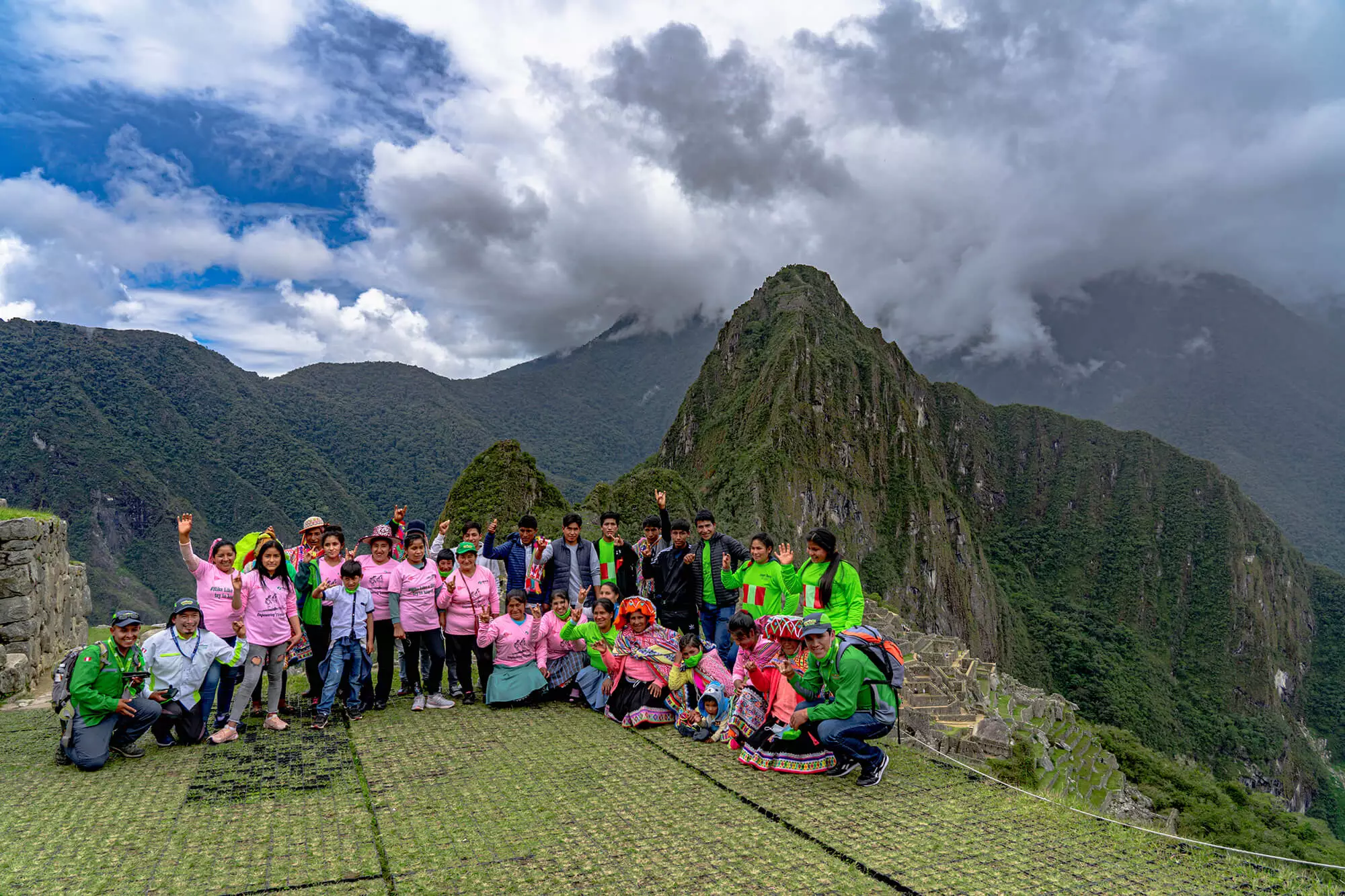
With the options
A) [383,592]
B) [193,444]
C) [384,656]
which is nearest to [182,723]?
[384,656]

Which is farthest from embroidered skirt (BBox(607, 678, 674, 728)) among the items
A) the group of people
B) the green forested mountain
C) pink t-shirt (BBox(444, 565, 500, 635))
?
the green forested mountain

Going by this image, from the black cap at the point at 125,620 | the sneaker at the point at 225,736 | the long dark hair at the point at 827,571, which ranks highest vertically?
the long dark hair at the point at 827,571

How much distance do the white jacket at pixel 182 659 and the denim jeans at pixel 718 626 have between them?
4.42 meters

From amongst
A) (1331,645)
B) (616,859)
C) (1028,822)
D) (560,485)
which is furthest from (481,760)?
(1331,645)

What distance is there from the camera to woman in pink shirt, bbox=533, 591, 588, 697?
7.20 metres

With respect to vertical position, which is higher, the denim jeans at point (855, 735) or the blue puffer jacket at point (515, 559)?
the blue puffer jacket at point (515, 559)

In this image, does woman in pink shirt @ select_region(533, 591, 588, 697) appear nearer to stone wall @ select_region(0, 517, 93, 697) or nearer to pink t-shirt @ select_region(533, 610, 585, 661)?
pink t-shirt @ select_region(533, 610, 585, 661)

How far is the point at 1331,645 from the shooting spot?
106 metres

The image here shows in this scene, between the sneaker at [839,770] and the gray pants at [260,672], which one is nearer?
the sneaker at [839,770]

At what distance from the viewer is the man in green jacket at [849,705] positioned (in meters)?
5.00

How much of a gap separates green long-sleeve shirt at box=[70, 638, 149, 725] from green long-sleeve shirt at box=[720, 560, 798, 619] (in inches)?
199

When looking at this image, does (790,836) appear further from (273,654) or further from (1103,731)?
(1103,731)

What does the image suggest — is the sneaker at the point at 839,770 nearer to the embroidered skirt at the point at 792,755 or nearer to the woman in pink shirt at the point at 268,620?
the embroidered skirt at the point at 792,755

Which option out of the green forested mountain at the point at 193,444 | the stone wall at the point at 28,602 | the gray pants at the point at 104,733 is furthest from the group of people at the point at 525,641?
the green forested mountain at the point at 193,444
